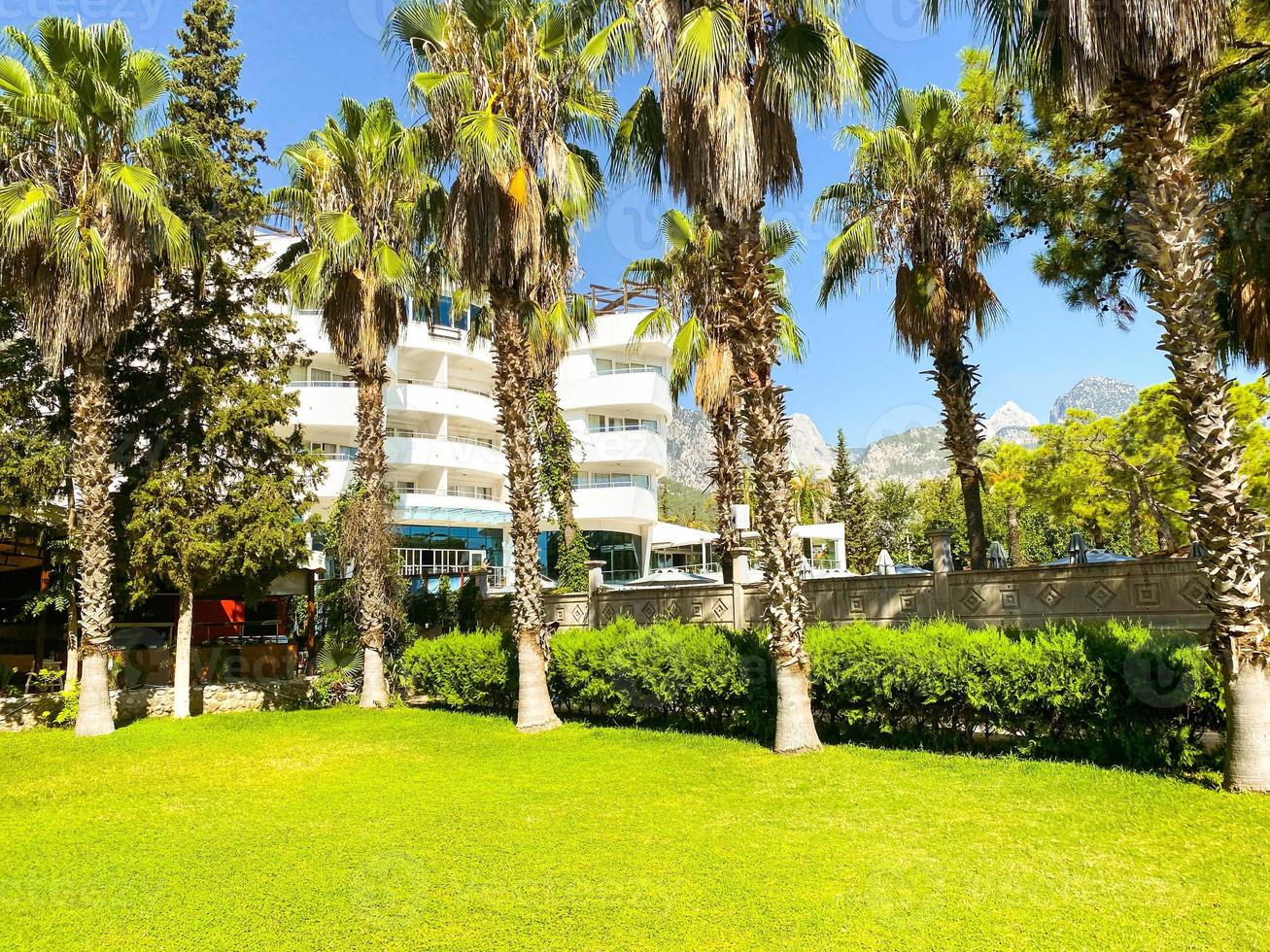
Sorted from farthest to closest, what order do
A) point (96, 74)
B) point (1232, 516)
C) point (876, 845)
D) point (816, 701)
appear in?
point (96, 74)
point (816, 701)
point (1232, 516)
point (876, 845)

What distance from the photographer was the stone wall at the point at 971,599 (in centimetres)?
1115

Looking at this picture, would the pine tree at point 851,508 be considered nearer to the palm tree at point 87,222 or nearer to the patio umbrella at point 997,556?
the patio umbrella at point 997,556

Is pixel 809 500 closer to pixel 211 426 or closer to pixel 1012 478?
pixel 1012 478

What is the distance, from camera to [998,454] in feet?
149

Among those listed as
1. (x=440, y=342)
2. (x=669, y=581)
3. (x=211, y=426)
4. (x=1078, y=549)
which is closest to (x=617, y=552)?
(x=440, y=342)

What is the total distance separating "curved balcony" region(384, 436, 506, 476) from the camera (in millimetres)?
32094

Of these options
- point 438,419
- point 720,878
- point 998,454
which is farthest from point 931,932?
point 998,454

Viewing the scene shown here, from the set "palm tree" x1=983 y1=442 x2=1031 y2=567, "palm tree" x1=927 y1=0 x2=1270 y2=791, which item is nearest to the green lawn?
"palm tree" x1=927 y1=0 x2=1270 y2=791

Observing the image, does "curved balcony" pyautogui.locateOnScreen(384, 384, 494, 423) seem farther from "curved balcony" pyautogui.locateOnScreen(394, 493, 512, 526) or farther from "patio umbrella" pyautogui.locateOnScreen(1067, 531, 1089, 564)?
"patio umbrella" pyautogui.locateOnScreen(1067, 531, 1089, 564)

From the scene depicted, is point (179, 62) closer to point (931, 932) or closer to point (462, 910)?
point (462, 910)

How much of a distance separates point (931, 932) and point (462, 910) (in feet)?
9.75

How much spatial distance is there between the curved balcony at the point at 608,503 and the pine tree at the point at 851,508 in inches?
966

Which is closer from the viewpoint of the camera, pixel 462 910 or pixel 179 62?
pixel 462 910

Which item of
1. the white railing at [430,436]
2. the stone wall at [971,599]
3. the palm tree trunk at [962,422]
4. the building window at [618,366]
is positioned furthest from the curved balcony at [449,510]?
the palm tree trunk at [962,422]
